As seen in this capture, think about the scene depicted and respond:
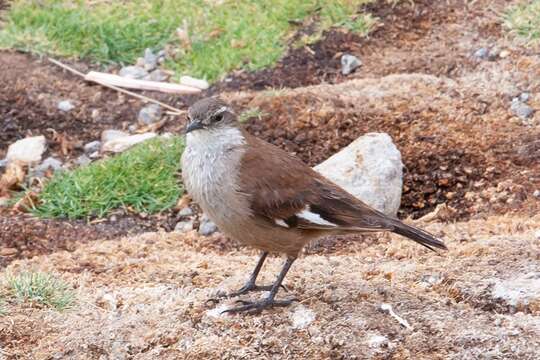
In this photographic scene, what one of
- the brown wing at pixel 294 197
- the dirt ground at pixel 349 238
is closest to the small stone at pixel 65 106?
the dirt ground at pixel 349 238

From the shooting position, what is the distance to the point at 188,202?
27.3ft

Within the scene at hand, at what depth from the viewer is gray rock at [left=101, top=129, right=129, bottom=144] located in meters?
9.41

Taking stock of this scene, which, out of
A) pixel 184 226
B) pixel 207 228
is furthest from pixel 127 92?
pixel 207 228

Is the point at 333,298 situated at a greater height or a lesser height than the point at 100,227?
greater

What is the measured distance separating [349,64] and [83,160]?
2.93 meters

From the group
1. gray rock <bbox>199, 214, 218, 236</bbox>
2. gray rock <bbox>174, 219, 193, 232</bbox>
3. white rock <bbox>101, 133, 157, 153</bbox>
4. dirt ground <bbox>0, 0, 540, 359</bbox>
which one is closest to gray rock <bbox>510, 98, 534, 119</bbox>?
dirt ground <bbox>0, 0, 540, 359</bbox>

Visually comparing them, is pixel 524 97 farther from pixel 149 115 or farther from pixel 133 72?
pixel 133 72

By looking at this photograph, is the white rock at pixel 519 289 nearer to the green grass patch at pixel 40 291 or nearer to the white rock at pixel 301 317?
the white rock at pixel 301 317

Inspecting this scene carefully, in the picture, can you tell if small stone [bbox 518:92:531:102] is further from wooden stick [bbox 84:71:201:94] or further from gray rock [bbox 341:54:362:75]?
wooden stick [bbox 84:71:201:94]

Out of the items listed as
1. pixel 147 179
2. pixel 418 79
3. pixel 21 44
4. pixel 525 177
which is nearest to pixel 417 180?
pixel 525 177

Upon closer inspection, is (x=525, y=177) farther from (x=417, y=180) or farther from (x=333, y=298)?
(x=333, y=298)

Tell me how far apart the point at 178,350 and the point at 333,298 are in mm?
998

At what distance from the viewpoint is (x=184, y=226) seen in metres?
8.05

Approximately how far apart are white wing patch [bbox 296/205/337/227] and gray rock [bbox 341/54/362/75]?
180 inches
